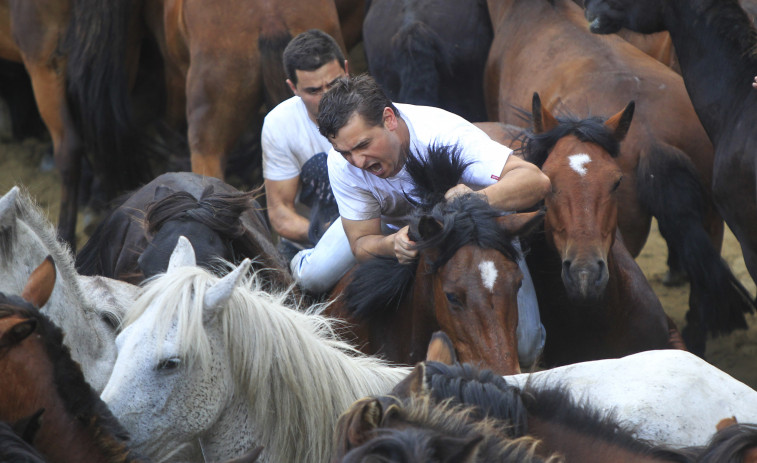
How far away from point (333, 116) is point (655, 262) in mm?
3698

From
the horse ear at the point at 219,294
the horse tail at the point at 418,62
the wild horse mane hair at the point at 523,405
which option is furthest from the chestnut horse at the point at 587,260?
the horse tail at the point at 418,62

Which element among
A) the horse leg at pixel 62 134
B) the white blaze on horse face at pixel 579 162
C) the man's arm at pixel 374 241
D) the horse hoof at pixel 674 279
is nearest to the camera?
the man's arm at pixel 374 241

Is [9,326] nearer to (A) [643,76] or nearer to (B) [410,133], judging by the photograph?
(B) [410,133]

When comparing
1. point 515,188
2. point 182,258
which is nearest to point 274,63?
point 515,188

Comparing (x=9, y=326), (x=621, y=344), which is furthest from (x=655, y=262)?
(x=9, y=326)

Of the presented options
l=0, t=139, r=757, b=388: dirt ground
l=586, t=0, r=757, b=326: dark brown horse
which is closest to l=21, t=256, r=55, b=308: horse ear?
l=0, t=139, r=757, b=388: dirt ground

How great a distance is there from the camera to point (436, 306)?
2695mm

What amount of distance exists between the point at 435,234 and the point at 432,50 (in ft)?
9.56

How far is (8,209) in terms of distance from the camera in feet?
8.70

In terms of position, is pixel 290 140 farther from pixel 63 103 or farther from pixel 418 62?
pixel 63 103

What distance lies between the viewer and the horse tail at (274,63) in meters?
4.90

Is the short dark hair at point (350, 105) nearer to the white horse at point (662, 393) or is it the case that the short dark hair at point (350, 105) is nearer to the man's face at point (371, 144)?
the man's face at point (371, 144)

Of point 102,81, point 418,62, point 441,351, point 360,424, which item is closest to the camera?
point 360,424

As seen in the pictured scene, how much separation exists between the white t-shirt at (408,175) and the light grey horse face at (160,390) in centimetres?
99
